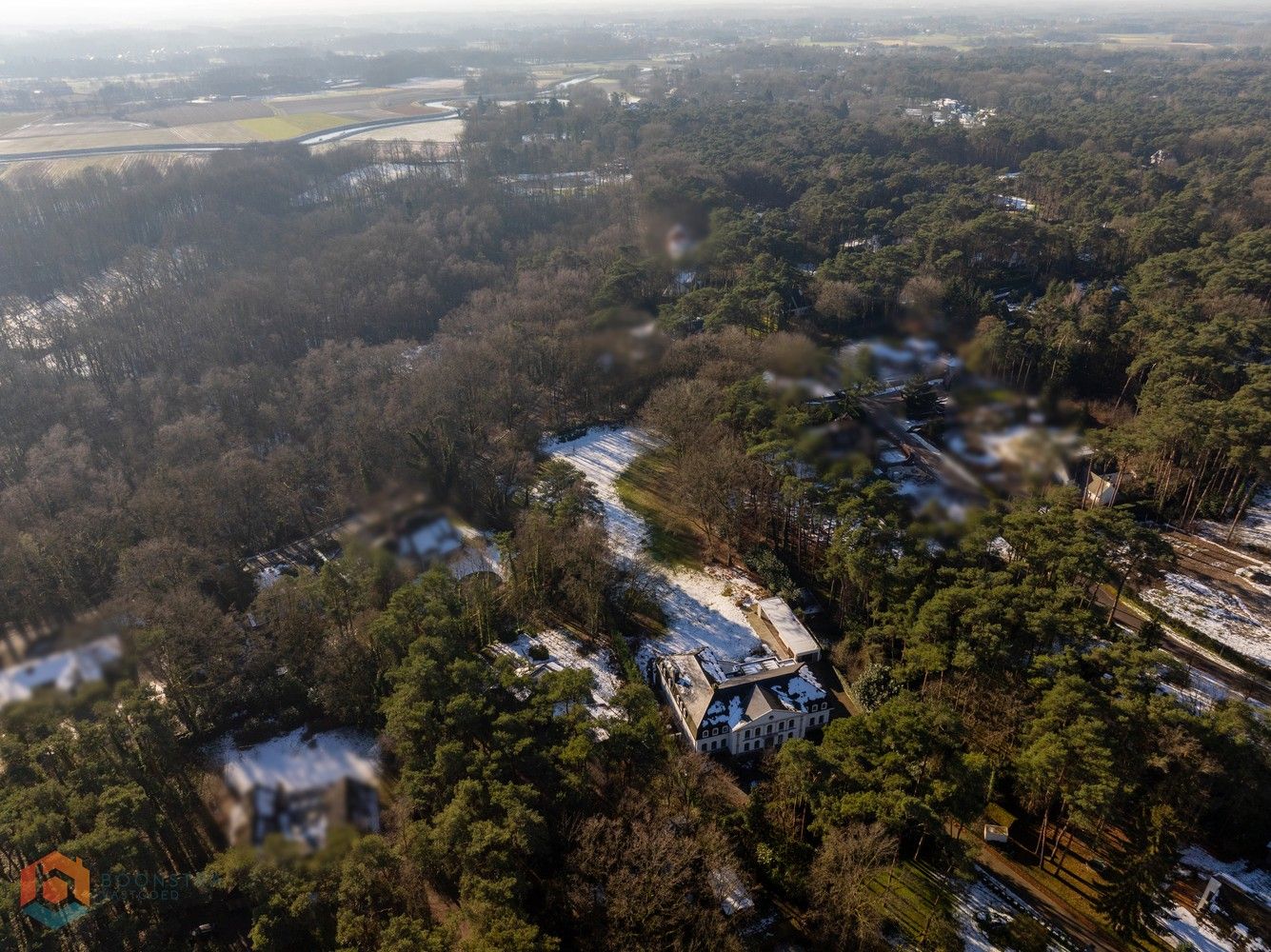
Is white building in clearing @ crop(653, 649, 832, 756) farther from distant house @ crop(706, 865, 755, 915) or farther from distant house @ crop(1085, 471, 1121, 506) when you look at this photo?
distant house @ crop(1085, 471, 1121, 506)

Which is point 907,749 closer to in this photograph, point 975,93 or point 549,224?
point 549,224

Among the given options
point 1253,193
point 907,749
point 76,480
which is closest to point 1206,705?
point 907,749

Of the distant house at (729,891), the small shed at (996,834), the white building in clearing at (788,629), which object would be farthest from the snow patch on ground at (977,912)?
the white building in clearing at (788,629)

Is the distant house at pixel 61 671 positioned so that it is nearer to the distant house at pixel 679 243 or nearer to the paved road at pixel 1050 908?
the paved road at pixel 1050 908

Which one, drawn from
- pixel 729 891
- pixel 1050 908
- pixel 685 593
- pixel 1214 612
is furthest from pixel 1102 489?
pixel 729 891

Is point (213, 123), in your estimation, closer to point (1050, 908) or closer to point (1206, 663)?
point (1206, 663)

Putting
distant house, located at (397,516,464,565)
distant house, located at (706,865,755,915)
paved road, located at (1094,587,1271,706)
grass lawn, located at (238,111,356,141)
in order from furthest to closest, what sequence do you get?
grass lawn, located at (238,111,356,141) < distant house, located at (397,516,464,565) < paved road, located at (1094,587,1271,706) < distant house, located at (706,865,755,915)

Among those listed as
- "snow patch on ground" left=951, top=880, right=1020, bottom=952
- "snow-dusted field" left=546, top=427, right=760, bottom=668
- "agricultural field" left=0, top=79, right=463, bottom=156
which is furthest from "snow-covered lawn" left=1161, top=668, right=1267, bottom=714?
"agricultural field" left=0, top=79, right=463, bottom=156
